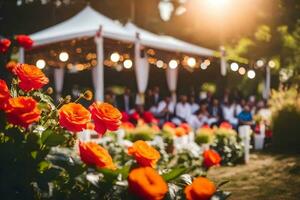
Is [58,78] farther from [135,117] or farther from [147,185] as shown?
[147,185]

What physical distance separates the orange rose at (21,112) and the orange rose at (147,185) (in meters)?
0.53

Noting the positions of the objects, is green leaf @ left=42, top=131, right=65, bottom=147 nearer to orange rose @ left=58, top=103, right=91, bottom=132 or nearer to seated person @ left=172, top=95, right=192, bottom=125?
orange rose @ left=58, top=103, right=91, bottom=132

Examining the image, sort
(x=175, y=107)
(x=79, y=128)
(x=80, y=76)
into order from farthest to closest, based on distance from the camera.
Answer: (x=80, y=76), (x=175, y=107), (x=79, y=128)

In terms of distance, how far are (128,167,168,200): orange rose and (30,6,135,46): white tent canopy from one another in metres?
11.2

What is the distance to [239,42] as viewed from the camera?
29.5 metres

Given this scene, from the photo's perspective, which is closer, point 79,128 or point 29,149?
point 29,149

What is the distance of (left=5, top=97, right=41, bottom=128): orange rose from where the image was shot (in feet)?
7.66

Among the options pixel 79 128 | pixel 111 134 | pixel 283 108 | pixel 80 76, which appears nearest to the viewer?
pixel 79 128

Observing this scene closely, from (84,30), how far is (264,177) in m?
6.79

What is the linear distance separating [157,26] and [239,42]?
468cm

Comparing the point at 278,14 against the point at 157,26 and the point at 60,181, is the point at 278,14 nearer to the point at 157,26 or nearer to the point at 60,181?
the point at 157,26

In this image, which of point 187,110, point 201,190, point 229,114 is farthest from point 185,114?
point 201,190

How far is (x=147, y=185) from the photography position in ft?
6.75

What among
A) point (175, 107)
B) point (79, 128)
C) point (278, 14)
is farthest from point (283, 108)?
point (278, 14)
